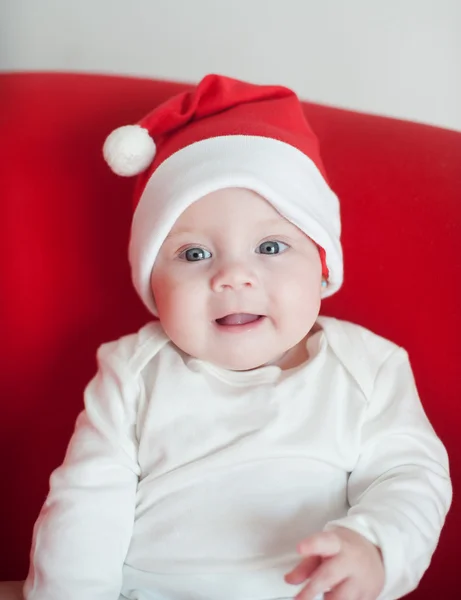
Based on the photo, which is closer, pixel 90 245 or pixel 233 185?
pixel 233 185

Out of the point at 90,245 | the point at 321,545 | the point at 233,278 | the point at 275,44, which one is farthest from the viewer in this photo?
the point at 275,44

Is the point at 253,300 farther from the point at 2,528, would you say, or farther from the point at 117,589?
the point at 2,528

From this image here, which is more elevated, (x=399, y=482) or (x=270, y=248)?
(x=270, y=248)

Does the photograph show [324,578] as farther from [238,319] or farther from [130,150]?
[130,150]

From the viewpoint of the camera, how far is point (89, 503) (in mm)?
777

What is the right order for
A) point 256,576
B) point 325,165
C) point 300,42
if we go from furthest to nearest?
point 300,42 → point 325,165 → point 256,576

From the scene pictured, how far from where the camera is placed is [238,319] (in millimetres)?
810

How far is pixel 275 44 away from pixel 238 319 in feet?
2.12

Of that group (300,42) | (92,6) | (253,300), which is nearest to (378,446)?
(253,300)

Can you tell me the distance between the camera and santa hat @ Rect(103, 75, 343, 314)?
801 mm

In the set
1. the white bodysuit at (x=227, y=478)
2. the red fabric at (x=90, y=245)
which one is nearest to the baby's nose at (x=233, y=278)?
the white bodysuit at (x=227, y=478)

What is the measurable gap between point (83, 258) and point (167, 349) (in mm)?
237

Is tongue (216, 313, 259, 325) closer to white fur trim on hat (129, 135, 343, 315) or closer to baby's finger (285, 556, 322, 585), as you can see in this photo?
white fur trim on hat (129, 135, 343, 315)

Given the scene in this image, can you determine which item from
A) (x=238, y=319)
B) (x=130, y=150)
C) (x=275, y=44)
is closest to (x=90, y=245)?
(x=130, y=150)
